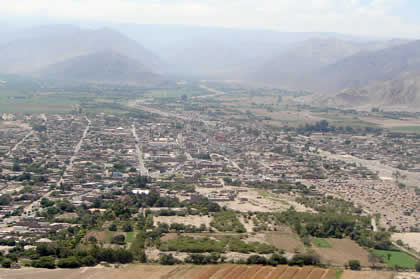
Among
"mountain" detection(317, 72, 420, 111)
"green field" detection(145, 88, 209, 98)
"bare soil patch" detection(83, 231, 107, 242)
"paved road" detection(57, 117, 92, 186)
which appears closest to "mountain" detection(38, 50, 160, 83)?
"green field" detection(145, 88, 209, 98)

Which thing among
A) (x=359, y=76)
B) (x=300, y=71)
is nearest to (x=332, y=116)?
(x=359, y=76)

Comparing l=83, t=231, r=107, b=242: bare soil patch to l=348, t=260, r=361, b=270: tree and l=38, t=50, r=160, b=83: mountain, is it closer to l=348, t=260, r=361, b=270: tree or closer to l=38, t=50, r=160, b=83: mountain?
l=348, t=260, r=361, b=270: tree

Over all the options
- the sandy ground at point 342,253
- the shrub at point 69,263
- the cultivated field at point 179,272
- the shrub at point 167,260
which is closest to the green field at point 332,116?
the sandy ground at point 342,253

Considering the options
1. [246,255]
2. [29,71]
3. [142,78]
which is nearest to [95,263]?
[246,255]

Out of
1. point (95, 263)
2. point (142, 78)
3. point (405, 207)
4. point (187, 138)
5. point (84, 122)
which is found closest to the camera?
point (95, 263)

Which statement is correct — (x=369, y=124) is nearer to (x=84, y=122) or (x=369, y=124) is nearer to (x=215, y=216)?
(x=84, y=122)

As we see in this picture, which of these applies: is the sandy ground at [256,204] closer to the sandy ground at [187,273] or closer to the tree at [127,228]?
the tree at [127,228]

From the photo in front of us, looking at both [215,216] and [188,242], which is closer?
[188,242]
